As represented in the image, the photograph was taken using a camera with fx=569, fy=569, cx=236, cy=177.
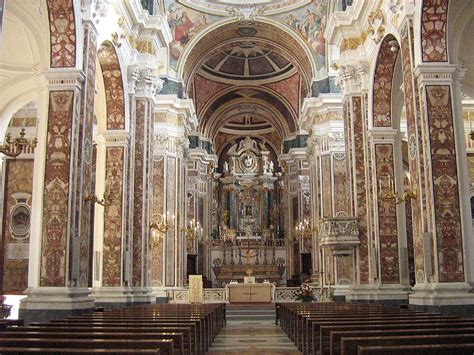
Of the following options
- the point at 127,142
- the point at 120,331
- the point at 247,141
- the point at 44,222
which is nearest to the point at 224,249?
the point at 247,141

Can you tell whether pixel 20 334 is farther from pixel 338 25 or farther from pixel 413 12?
pixel 338 25

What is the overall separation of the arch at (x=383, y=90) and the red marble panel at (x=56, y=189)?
728 cm

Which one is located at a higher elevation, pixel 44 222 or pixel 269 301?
pixel 44 222

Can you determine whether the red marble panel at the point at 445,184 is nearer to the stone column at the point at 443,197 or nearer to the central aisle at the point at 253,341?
the stone column at the point at 443,197

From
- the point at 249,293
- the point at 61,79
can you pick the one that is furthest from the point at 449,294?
the point at 249,293

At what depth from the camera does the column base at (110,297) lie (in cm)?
1226

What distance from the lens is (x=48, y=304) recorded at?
27.6ft

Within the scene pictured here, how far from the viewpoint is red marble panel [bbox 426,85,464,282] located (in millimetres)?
8828

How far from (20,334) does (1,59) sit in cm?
→ 1117

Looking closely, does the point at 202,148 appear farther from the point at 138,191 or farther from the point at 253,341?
the point at 253,341

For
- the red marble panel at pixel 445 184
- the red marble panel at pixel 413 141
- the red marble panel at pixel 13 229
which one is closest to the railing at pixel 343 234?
the red marble panel at pixel 413 141

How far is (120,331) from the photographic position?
204 inches

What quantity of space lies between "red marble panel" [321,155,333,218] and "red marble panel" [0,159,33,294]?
9738 mm

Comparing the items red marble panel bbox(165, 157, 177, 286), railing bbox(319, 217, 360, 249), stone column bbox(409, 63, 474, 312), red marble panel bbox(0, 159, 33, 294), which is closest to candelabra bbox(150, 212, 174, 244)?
red marble panel bbox(165, 157, 177, 286)
